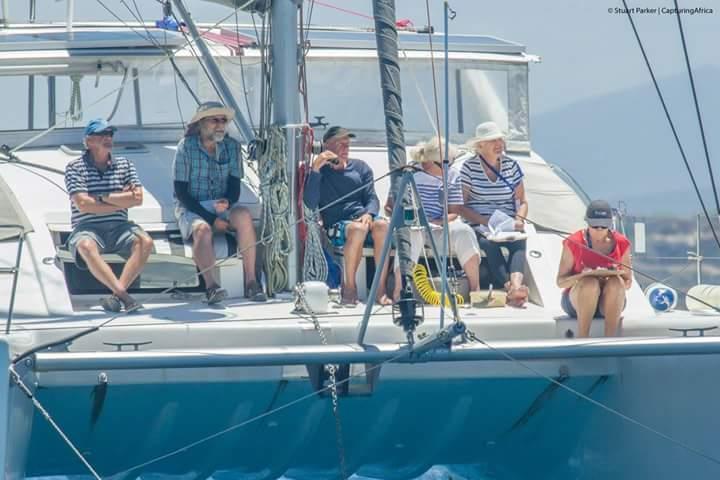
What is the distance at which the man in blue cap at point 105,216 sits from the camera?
7.32m

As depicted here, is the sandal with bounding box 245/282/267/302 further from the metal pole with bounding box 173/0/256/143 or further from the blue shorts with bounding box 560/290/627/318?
the blue shorts with bounding box 560/290/627/318

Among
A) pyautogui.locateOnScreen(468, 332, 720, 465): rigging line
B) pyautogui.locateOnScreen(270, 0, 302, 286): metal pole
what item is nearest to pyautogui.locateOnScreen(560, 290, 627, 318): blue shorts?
pyautogui.locateOnScreen(468, 332, 720, 465): rigging line

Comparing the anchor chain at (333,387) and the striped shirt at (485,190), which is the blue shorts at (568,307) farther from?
the anchor chain at (333,387)

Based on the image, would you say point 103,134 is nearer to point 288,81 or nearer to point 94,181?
point 94,181

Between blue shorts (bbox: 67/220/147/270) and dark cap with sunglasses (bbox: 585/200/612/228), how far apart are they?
2.22 meters

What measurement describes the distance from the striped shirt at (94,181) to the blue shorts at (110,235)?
42 millimetres

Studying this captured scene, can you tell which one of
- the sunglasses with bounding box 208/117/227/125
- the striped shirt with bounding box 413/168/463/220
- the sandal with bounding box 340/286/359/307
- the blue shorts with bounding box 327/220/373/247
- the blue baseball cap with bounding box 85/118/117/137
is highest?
the sunglasses with bounding box 208/117/227/125

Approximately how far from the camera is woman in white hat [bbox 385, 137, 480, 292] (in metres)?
7.78

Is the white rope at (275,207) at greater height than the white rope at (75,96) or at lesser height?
lesser

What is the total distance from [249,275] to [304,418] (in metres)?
0.79

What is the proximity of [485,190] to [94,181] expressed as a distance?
82.9 inches

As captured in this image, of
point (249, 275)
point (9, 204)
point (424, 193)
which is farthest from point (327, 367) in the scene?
point (9, 204)

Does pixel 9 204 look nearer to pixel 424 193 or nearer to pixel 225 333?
pixel 225 333

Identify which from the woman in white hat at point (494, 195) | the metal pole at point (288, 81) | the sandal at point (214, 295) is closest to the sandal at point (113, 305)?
the sandal at point (214, 295)
